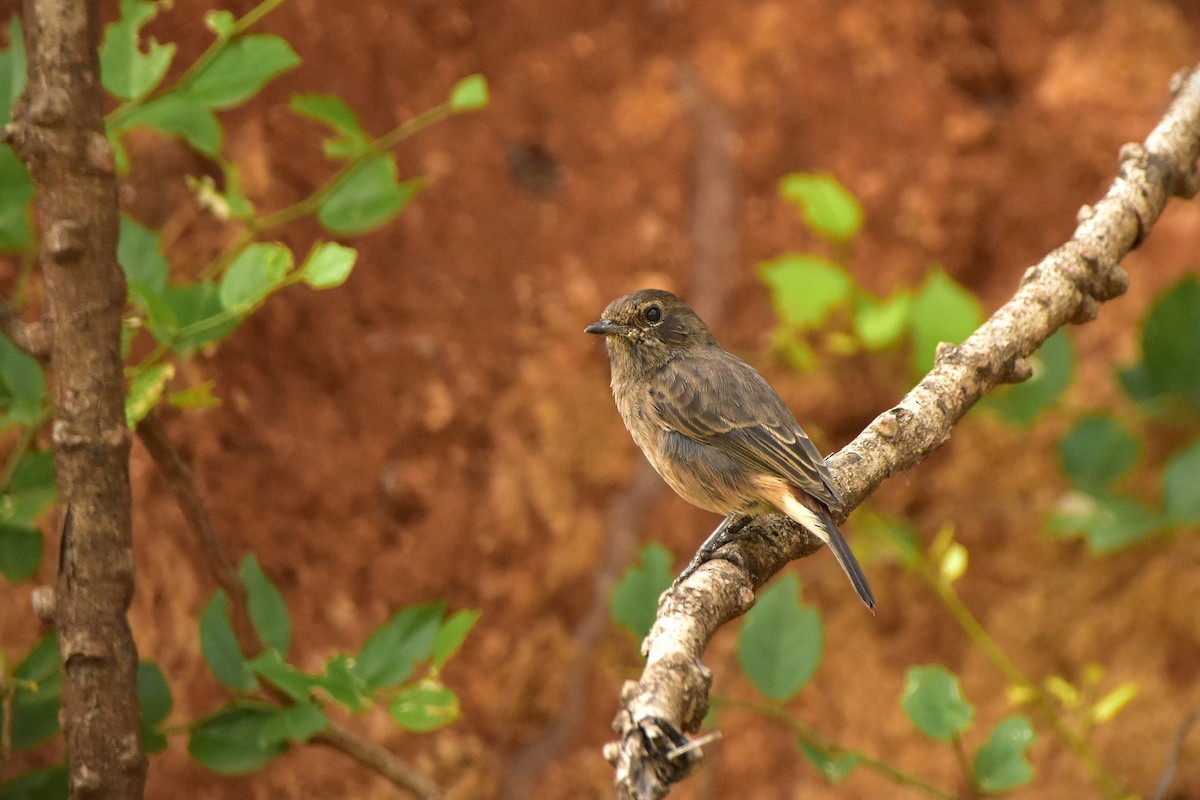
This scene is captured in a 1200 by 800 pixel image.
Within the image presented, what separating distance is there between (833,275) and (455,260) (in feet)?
3.74

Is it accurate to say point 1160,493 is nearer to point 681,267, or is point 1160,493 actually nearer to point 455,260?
point 681,267

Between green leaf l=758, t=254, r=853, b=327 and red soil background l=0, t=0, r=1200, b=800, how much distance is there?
49 cm

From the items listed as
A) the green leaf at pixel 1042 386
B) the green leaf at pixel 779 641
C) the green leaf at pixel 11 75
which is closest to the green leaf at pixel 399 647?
the green leaf at pixel 779 641

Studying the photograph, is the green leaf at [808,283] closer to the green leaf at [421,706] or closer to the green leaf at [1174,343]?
the green leaf at [1174,343]

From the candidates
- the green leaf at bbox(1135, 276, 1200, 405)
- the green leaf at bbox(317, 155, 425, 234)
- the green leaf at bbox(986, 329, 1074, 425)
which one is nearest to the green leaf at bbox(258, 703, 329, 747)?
the green leaf at bbox(317, 155, 425, 234)

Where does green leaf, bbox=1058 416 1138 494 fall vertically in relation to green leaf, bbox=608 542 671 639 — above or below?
above

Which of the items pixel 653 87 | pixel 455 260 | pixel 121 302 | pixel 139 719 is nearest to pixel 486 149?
pixel 455 260

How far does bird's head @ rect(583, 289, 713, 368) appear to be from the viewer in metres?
3.44

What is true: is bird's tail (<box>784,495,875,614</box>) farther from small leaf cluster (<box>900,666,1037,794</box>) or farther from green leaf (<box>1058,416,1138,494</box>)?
green leaf (<box>1058,416,1138,494</box>)

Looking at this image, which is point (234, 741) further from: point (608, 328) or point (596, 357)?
point (596, 357)

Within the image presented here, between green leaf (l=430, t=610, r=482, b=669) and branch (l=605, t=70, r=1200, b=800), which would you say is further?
green leaf (l=430, t=610, r=482, b=669)

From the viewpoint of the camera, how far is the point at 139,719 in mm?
2186

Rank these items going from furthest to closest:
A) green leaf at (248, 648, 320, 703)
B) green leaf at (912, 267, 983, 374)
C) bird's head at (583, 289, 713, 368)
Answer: bird's head at (583, 289, 713, 368) → green leaf at (912, 267, 983, 374) → green leaf at (248, 648, 320, 703)

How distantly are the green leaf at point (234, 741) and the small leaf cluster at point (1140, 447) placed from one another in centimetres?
225
